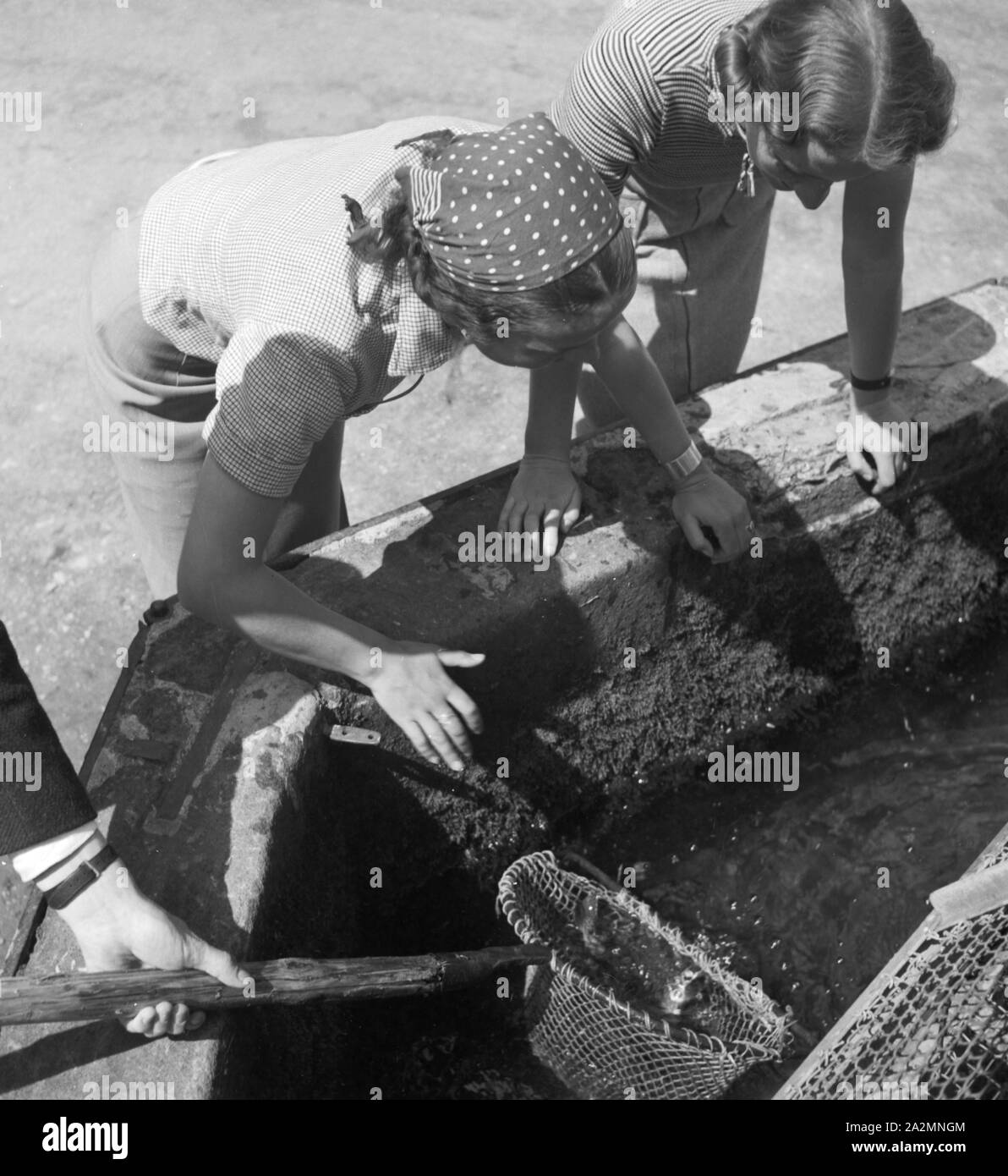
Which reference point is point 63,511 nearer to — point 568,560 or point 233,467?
point 568,560

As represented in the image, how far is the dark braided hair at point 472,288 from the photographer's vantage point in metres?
1.81

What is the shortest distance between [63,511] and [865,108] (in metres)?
2.66

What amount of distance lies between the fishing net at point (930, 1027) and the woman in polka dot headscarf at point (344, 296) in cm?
→ 81

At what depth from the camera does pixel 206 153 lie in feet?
16.7

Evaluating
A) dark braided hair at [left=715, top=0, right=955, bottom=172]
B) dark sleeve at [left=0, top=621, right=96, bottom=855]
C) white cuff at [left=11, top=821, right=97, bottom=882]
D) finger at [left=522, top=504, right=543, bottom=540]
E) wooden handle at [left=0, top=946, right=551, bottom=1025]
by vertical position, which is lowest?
wooden handle at [left=0, top=946, right=551, bottom=1025]

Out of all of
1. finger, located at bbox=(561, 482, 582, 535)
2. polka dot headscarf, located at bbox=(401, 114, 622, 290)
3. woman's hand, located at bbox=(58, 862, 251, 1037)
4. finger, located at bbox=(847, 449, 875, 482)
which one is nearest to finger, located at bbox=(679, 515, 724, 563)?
finger, located at bbox=(561, 482, 582, 535)

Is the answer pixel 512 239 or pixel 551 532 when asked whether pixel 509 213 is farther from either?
pixel 551 532

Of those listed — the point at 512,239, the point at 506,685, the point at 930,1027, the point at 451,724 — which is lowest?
the point at 930,1027

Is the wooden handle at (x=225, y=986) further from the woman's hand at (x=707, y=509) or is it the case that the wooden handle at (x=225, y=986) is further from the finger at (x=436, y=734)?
the woman's hand at (x=707, y=509)

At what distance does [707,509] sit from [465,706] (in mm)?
801

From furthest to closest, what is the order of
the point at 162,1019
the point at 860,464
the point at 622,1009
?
the point at 860,464 → the point at 622,1009 → the point at 162,1019

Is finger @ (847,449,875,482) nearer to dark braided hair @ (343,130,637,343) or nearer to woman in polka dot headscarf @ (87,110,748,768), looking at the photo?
woman in polka dot headscarf @ (87,110,748,768)

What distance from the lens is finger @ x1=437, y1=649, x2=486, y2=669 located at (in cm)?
218

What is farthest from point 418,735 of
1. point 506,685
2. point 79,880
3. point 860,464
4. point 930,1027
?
point 860,464
